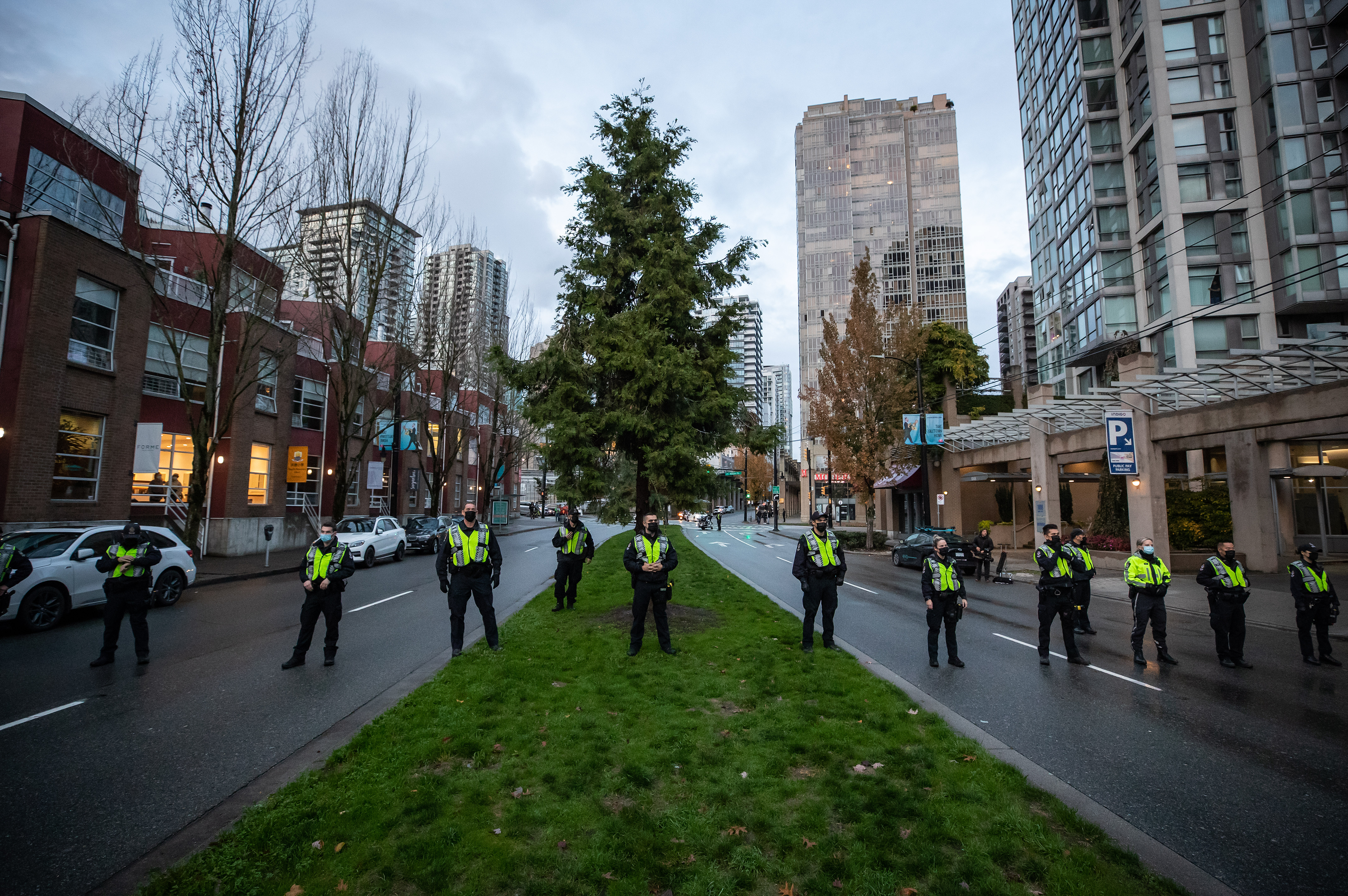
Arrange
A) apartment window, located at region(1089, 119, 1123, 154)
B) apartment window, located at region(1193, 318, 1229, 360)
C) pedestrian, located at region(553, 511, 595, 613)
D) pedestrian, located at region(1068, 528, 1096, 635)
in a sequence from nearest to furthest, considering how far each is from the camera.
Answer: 1. pedestrian, located at region(1068, 528, 1096, 635)
2. pedestrian, located at region(553, 511, 595, 613)
3. apartment window, located at region(1193, 318, 1229, 360)
4. apartment window, located at region(1089, 119, 1123, 154)

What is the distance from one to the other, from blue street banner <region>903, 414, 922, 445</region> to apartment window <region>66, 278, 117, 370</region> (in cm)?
2846

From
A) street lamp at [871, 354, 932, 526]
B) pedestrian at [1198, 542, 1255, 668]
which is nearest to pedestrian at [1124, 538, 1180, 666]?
pedestrian at [1198, 542, 1255, 668]

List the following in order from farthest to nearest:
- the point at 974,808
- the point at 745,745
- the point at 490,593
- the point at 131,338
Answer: the point at 131,338 → the point at 490,593 → the point at 745,745 → the point at 974,808

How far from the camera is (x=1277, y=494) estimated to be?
67.5 feet

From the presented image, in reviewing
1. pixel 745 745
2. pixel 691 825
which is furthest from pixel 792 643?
pixel 691 825

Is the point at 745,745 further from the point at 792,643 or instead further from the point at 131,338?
the point at 131,338

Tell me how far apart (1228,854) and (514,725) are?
4938mm

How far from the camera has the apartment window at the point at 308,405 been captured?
98.6ft

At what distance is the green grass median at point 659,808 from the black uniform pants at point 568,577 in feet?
16.2

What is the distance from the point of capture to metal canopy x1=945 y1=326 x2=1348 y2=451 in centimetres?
1537

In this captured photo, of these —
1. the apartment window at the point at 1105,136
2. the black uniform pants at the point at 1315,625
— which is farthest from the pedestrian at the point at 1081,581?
the apartment window at the point at 1105,136

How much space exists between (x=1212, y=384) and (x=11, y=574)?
26109 millimetres

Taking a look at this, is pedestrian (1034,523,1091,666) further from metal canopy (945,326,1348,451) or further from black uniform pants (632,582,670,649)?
metal canopy (945,326,1348,451)

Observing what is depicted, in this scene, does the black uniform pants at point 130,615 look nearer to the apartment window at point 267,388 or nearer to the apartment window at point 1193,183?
the apartment window at point 267,388
